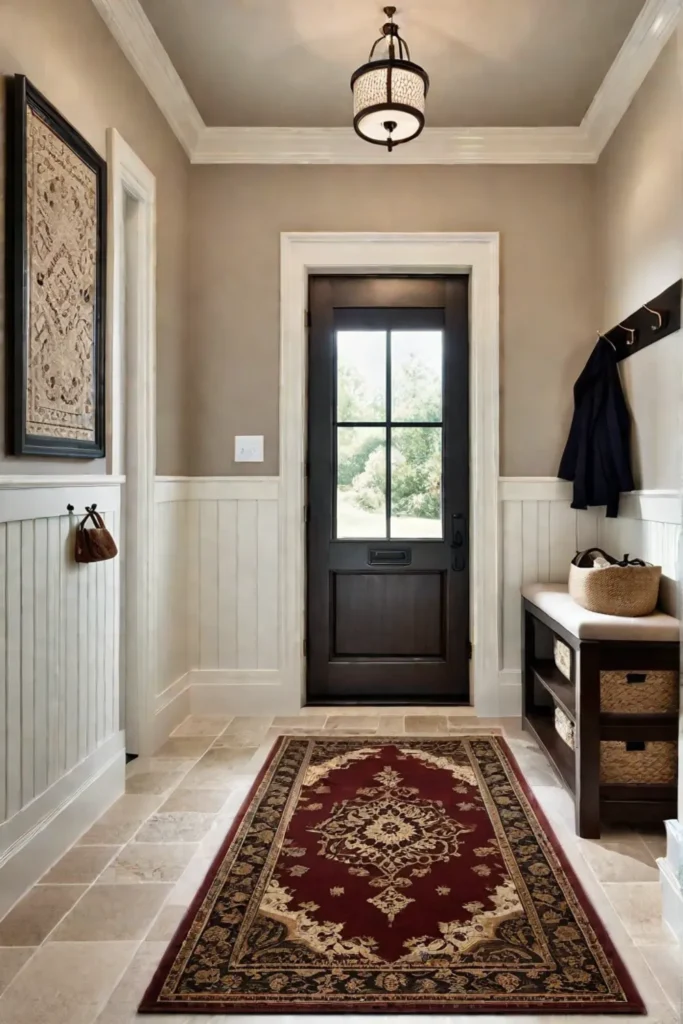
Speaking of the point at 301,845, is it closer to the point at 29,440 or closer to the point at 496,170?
the point at 29,440

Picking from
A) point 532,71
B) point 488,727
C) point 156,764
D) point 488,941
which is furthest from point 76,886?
point 532,71

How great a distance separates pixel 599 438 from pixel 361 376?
3.86 feet

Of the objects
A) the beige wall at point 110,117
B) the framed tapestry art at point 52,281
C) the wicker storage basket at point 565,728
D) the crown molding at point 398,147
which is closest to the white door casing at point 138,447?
the beige wall at point 110,117

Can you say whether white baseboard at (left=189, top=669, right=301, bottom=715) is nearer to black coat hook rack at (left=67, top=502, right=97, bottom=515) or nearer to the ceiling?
black coat hook rack at (left=67, top=502, right=97, bottom=515)

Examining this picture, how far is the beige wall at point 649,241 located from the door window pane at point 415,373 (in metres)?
0.82

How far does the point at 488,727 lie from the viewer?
3.19m

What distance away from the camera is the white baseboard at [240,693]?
3.41 m

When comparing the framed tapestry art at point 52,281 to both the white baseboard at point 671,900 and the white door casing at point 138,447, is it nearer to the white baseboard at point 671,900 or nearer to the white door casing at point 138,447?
the white door casing at point 138,447

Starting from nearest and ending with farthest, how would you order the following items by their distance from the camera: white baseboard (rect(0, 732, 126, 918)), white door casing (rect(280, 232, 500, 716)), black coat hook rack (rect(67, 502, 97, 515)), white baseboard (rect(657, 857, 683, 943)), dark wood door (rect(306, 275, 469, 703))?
white baseboard (rect(657, 857, 683, 943)) → white baseboard (rect(0, 732, 126, 918)) → black coat hook rack (rect(67, 502, 97, 515)) → white door casing (rect(280, 232, 500, 716)) → dark wood door (rect(306, 275, 469, 703))

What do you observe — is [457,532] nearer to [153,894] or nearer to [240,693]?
[240,693]

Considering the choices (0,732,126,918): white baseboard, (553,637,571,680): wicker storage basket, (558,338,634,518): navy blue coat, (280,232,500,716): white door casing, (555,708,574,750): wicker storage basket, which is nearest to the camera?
(0,732,126,918): white baseboard

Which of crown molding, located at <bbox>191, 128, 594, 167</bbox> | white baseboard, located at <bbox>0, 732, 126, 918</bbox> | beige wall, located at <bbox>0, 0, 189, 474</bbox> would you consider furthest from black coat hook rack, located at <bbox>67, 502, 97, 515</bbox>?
crown molding, located at <bbox>191, 128, 594, 167</bbox>

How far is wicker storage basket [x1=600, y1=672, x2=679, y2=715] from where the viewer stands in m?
2.18

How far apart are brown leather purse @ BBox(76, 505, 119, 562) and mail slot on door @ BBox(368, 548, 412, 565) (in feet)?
5.07
